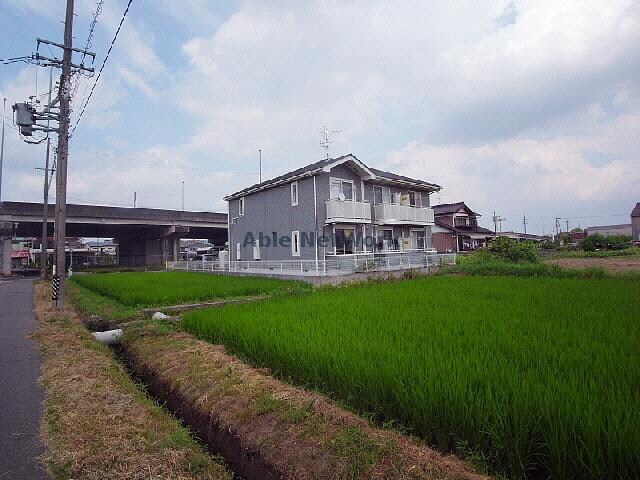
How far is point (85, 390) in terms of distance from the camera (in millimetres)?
4551

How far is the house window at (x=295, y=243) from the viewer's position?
19672mm

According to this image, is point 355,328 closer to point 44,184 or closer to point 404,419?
point 404,419

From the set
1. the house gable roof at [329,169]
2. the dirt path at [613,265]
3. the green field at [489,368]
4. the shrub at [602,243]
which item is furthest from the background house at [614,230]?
the green field at [489,368]

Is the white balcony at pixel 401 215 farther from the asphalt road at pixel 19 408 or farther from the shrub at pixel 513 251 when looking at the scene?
the asphalt road at pixel 19 408

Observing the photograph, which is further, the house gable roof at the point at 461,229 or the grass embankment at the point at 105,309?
the house gable roof at the point at 461,229

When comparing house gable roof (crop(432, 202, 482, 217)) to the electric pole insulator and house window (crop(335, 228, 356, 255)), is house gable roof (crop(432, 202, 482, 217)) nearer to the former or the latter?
house window (crop(335, 228, 356, 255))

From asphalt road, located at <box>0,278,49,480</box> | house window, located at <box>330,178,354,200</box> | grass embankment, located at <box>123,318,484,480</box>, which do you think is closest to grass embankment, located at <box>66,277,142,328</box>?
asphalt road, located at <box>0,278,49,480</box>

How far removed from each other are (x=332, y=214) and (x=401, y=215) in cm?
537

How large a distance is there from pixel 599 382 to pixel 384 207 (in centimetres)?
1792

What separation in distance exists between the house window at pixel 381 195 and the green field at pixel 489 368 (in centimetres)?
1473

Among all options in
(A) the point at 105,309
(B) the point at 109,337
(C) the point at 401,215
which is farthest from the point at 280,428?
(C) the point at 401,215

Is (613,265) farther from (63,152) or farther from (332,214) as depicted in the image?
(63,152)

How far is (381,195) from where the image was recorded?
21938mm

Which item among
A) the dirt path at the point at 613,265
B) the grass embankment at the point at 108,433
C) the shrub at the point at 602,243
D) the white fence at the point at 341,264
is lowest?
the grass embankment at the point at 108,433
